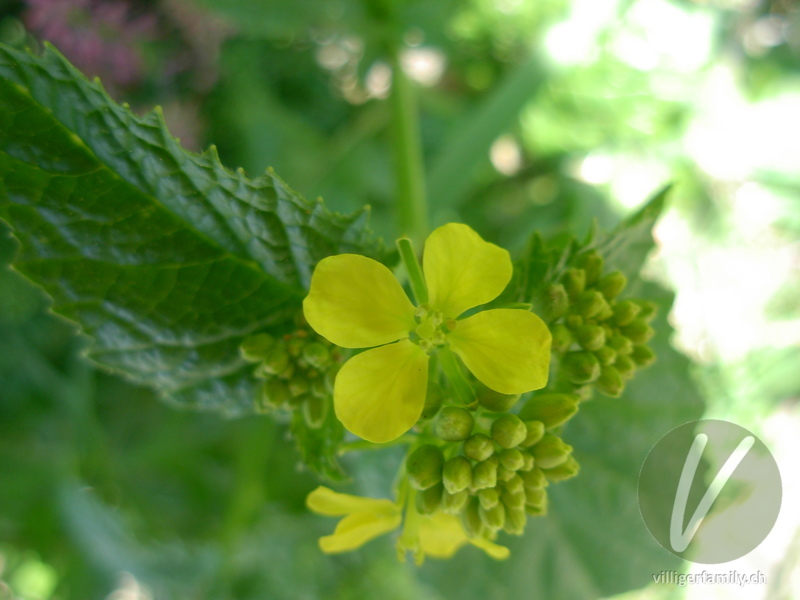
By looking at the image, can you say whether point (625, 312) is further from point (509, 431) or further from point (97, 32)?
point (97, 32)

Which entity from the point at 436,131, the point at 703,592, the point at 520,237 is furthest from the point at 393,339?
the point at 703,592

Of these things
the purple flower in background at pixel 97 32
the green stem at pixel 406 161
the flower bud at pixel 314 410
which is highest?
the purple flower in background at pixel 97 32

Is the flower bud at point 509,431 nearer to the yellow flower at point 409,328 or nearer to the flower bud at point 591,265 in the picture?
the yellow flower at point 409,328

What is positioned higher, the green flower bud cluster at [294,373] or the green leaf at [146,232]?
the green leaf at [146,232]

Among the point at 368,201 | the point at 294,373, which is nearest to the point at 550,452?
the point at 294,373

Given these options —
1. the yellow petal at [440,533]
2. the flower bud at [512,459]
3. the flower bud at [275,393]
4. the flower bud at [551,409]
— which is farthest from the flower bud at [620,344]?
the flower bud at [275,393]

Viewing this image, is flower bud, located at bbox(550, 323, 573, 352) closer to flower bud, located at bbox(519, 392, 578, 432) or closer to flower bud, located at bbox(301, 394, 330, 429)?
flower bud, located at bbox(519, 392, 578, 432)
